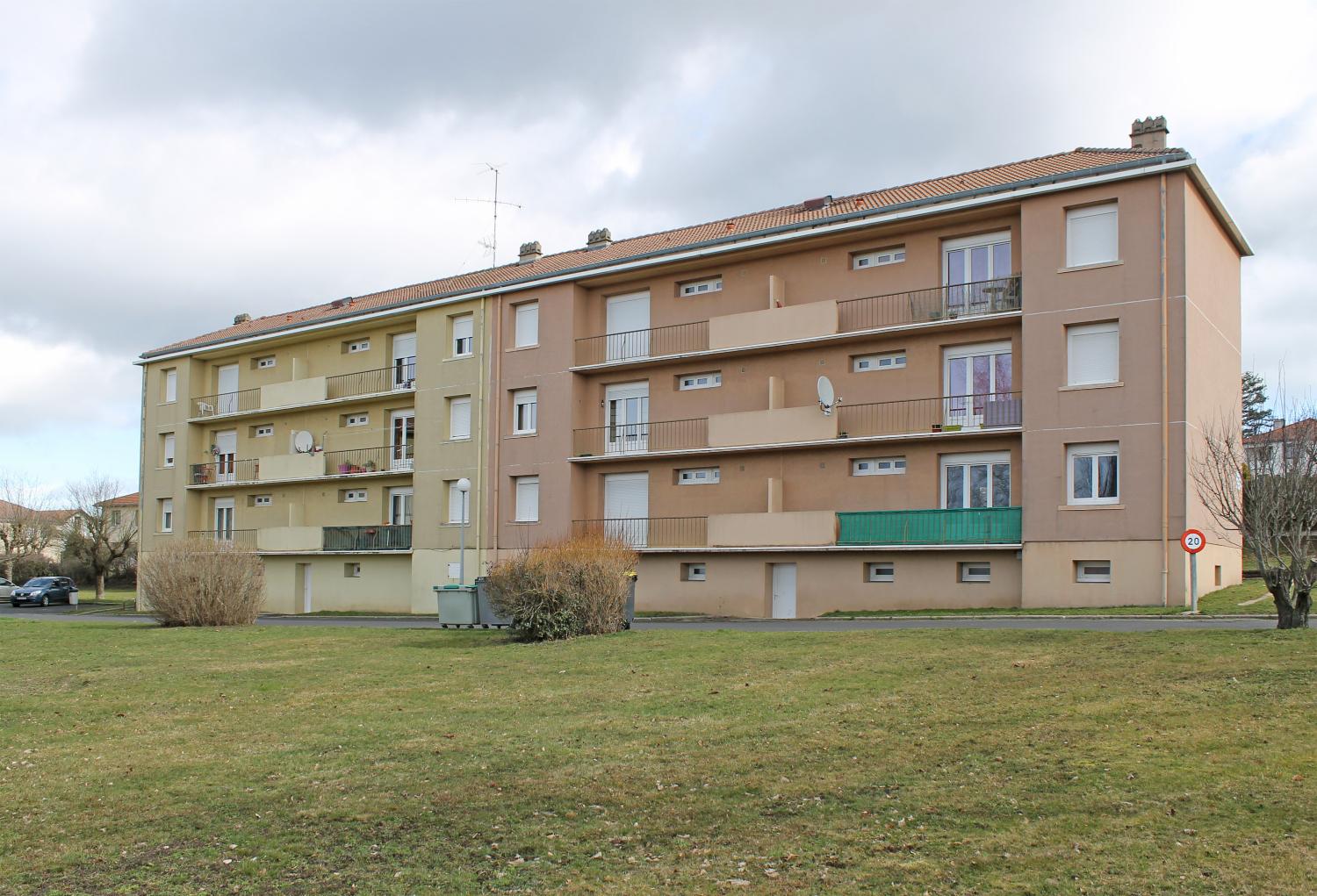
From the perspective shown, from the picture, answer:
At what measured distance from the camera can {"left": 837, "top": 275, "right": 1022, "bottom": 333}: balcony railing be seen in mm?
28766

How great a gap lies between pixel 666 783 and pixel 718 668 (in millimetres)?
5471

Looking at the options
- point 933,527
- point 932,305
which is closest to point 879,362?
point 932,305

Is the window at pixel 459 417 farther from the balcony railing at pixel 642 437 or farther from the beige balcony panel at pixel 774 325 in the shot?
the beige balcony panel at pixel 774 325

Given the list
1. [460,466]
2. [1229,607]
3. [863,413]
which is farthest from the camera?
[460,466]

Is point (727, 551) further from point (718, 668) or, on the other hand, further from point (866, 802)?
point (866, 802)

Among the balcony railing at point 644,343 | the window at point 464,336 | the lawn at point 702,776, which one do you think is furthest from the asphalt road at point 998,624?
the window at point 464,336

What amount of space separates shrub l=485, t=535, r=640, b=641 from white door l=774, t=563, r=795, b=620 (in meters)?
12.6

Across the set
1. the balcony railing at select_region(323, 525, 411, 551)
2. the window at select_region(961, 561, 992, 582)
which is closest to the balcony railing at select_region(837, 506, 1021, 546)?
the window at select_region(961, 561, 992, 582)

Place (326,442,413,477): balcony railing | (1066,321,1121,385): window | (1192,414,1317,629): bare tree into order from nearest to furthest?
(1192,414,1317,629): bare tree, (1066,321,1121,385): window, (326,442,413,477): balcony railing

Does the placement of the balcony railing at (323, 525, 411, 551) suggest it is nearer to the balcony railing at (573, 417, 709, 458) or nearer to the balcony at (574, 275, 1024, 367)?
the balcony railing at (573, 417, 709, 458)

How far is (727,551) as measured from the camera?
32219 millimetres

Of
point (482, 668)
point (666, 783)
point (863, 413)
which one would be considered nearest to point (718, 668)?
point (482, 668)

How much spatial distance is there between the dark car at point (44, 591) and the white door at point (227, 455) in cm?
1241

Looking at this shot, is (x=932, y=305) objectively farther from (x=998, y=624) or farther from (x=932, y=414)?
(x=998, y=624)
